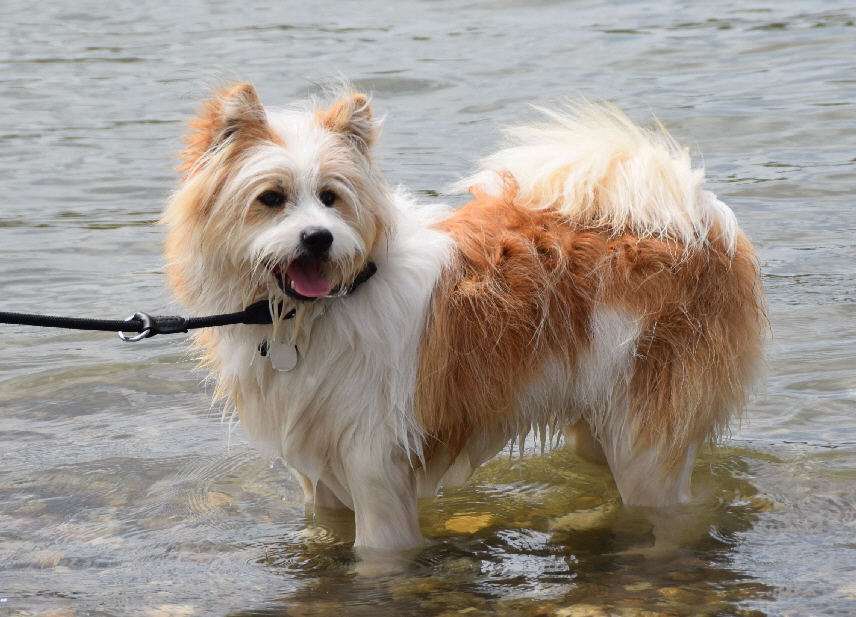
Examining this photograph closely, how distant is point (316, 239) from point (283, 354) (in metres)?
0.57

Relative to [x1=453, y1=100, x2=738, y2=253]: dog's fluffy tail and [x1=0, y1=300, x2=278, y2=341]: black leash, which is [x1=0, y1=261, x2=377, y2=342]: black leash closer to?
[x1=0, y1=300, x2=278, y2=341]: black leash

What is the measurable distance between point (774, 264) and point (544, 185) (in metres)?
3.44

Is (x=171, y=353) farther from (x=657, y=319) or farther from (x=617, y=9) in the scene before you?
(x=617, y=9)

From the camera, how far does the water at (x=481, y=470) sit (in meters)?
4.04

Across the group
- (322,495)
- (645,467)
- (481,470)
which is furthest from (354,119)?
(481,470)

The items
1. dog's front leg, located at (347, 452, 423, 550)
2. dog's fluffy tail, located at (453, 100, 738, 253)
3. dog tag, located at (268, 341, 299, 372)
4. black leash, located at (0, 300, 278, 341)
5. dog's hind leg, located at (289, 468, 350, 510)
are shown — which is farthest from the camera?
dog's hind leg, located at (289, 468, 350, 510)

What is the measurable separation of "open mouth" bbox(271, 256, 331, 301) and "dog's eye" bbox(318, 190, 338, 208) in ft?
0.63

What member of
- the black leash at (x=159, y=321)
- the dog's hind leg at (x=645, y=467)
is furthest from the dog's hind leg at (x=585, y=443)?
the black leash at (x=159, y=321)

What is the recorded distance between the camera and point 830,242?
7.49 meters

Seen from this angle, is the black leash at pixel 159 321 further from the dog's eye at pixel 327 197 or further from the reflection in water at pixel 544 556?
the reflection in water at pixel 544 556

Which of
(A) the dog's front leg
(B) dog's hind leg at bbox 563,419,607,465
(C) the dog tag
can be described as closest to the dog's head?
(C) the dog tag

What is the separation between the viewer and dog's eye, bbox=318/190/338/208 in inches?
141

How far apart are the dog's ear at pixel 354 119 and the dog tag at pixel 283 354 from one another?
0.72 m

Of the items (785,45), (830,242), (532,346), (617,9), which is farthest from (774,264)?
(617,9)
